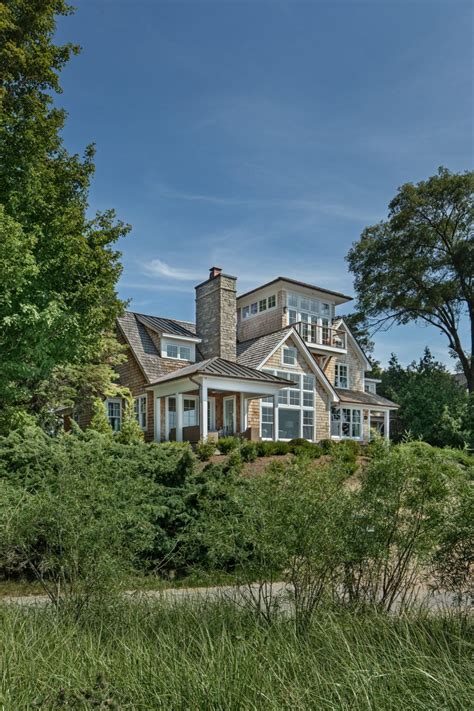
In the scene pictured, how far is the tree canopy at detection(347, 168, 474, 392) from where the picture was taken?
30781 mm

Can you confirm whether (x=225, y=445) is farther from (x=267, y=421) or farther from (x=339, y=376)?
(x=339, y=376)

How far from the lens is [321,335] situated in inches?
1097

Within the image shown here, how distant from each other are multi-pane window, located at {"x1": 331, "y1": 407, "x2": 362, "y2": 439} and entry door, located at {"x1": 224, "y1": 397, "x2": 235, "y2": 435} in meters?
6.85

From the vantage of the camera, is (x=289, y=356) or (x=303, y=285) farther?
(x=303, y=285)

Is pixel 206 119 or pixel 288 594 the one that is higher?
pixel 206 119

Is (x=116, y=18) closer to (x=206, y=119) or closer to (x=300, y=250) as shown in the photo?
(x=206, y=119)

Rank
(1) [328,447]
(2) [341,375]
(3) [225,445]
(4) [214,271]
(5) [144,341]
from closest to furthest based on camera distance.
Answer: (1) [328,447] → (3) [225,445] → (5) [144,341] → (4) [214,271] → (2) [341,375]

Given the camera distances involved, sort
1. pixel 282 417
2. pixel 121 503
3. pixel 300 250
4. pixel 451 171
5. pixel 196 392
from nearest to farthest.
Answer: pixel 121 503 < pixel 300 250 < pixel 196 392 < pixel 282 417 < pixel 451 171

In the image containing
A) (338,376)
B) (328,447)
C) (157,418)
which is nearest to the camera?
(328,447)

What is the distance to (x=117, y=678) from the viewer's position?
10.8 feet

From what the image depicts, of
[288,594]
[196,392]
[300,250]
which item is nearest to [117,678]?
[288,594]

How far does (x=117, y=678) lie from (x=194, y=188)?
10132 mm

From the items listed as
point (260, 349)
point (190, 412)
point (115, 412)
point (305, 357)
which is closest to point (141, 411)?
point (115, 412)

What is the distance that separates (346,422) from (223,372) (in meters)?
10.5
